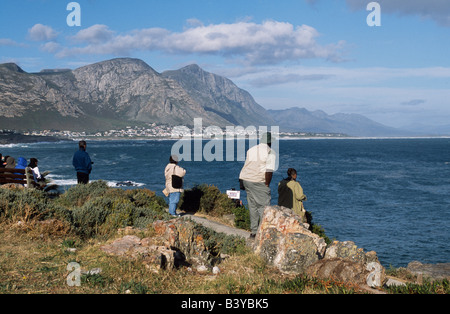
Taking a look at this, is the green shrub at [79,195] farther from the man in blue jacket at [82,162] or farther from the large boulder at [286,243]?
the large boulder at [286,243]

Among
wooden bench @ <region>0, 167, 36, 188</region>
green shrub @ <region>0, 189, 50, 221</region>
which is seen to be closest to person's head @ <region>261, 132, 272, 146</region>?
green shrub @ <region>0, 189, 50, 221</region>

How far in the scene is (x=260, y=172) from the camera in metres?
8.56

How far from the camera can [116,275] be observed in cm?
583

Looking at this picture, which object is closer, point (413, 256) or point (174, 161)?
point (174, 161)

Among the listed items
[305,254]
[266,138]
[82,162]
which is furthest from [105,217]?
[305,254]

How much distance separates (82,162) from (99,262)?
7.16 m

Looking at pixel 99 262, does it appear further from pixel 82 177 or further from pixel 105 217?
pixel 82 177

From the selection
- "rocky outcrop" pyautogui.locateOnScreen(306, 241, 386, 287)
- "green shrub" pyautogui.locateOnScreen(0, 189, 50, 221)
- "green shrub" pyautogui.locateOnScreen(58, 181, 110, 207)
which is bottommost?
"rocky outcrop" pyautogui.locateOnScreen(306, 241, 386, 287)

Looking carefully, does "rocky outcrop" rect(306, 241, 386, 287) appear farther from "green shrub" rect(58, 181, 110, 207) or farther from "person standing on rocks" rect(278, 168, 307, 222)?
"green shrub" rect(58, 181, 110, 207)

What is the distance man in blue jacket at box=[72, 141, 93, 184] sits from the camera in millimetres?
12609

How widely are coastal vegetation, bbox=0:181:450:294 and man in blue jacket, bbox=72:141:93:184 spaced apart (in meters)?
2.83

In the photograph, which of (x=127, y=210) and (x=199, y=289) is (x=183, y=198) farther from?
(x=199, y=289)
